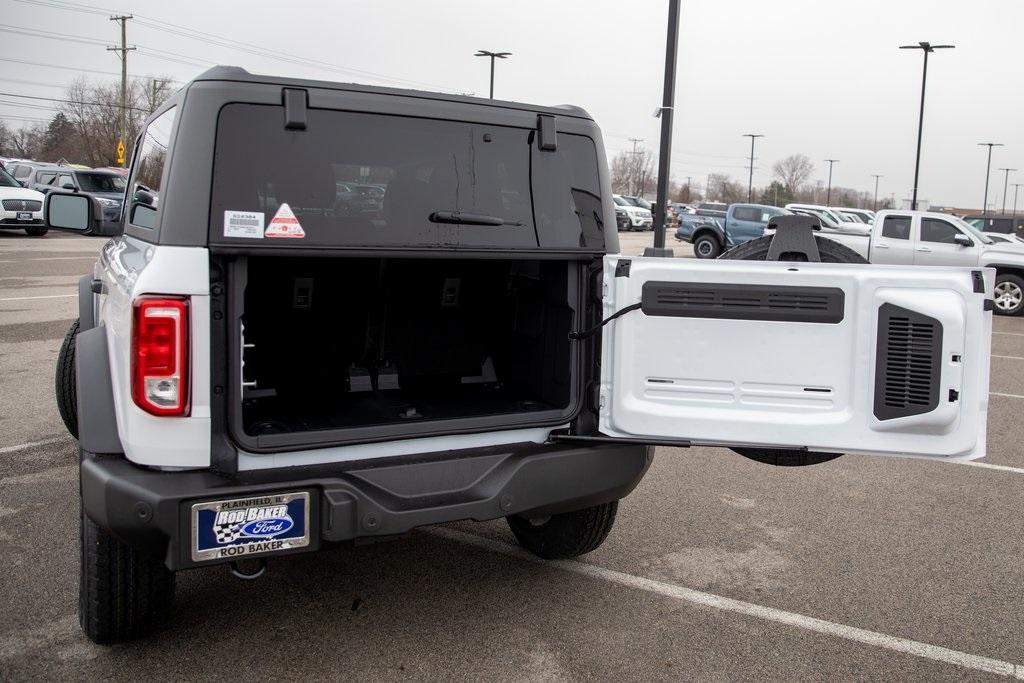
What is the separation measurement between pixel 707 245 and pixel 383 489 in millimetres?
27289

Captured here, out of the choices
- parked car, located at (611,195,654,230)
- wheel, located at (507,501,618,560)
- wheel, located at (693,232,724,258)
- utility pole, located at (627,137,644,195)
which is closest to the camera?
wheel, located at (507,501,618,560)

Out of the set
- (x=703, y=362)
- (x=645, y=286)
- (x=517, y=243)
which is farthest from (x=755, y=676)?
(x=517, y=243)

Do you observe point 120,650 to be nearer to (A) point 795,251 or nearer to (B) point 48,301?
(A) point 795,251

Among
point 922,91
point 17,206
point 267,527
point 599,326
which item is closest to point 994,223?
point 922,91

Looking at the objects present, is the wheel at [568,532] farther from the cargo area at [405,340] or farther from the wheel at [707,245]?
the wheel at [707,245]

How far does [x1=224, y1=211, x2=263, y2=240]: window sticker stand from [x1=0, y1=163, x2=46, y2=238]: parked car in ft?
72.5

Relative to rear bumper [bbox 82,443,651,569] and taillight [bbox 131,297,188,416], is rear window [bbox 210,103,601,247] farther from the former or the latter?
rear bumper [bbox 82,443,651,569]

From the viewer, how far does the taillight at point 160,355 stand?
2834mm

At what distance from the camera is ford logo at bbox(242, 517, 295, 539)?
2.86 metres

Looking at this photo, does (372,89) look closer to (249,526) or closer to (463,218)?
(463,218)

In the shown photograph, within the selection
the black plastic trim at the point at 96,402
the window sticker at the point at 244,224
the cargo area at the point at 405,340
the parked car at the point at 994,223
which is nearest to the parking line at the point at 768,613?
the cargo area at the point at 405,340

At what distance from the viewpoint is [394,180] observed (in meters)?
3.26

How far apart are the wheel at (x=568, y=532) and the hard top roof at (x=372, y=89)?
1680 millimetres

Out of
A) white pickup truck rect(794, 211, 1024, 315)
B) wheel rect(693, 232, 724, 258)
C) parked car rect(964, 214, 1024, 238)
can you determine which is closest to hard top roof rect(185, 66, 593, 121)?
white pickup truck rect(794, 211, 1024, 315)
